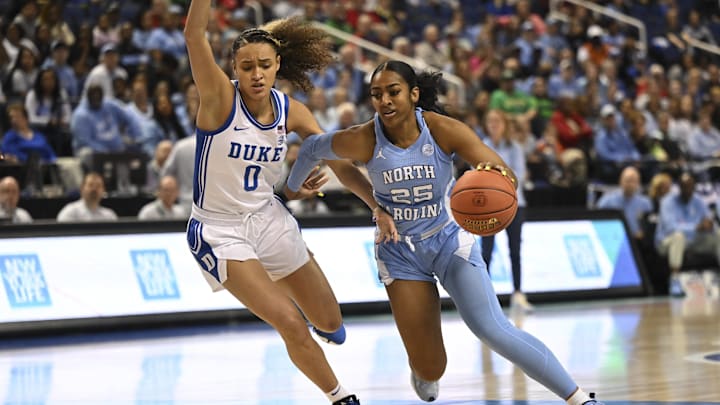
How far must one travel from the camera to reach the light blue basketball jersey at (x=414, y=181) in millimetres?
5820

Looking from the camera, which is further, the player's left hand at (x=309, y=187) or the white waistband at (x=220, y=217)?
the player's left hand at (x=309, y=187)

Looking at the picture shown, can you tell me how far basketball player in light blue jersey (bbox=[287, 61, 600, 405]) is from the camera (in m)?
5.72

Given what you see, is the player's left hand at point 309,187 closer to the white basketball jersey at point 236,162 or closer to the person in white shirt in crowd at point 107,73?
the white basketball jersey at point 236,162

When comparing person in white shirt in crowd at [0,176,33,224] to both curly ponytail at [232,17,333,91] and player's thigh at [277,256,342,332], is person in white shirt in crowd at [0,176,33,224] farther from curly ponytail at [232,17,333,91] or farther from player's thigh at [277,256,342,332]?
player's thigh at [277,256,342,332]

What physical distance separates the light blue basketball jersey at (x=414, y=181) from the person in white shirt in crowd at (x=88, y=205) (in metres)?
5.55

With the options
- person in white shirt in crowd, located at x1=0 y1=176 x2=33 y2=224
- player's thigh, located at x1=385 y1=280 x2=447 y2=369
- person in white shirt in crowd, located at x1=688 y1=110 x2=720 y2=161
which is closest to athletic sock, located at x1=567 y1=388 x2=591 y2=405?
player's thigh, located at x1=385 y1=280 x2=447 y2=369

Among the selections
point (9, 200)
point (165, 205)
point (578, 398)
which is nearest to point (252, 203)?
point (578, 398)

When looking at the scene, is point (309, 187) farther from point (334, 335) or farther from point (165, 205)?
point (165, 205)

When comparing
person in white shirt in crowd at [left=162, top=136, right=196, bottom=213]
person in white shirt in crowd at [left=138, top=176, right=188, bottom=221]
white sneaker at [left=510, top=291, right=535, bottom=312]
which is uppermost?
person in white shirt in crowd at [left=162, top=136, right=196, bottom=213]

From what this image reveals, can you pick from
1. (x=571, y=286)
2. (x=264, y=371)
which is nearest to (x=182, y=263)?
(x=264, y=371)

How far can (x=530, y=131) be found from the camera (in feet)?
53.6

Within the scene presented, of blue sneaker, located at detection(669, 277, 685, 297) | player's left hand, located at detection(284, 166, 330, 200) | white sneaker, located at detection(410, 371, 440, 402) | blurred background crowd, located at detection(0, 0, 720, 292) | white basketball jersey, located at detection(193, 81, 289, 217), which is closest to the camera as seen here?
white basketball jersey, located at detection(193, 81, 289, 217)

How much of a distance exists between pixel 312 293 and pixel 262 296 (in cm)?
54

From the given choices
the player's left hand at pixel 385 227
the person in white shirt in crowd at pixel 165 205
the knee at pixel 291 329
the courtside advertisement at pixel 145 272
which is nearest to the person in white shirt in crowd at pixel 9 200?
the courtside advertisement at pixel 145 272
